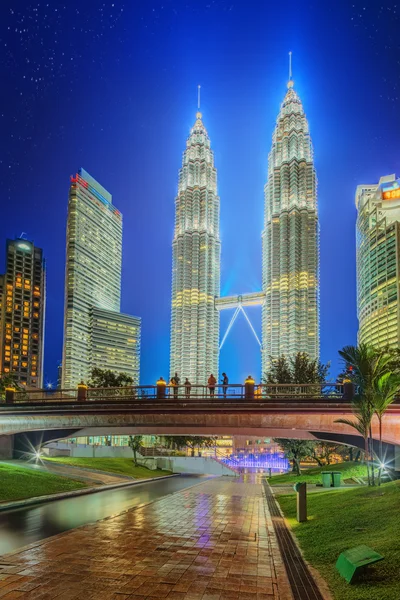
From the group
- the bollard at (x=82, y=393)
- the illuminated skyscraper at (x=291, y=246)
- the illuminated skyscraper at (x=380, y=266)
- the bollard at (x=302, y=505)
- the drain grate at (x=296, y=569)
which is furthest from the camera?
the illuminated skyscraper at (x=291, y=246)

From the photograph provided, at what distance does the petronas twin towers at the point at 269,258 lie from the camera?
15350 cm

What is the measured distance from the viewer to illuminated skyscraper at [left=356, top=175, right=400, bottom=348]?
137 meters

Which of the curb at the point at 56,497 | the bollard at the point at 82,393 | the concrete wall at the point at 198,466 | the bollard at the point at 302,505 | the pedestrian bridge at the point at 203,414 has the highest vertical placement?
the bollard at the point at 82,393

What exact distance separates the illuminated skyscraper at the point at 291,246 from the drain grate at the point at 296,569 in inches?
5194

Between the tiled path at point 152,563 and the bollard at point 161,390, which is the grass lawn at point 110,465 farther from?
the tiled path at point 152,563

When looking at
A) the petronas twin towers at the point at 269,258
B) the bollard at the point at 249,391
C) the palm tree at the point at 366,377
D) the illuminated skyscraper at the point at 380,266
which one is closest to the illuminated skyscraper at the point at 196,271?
the petronas twin towers at the point at 269,258

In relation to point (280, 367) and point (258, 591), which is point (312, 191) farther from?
point (258, 591)

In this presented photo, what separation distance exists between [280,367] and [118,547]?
3440cm

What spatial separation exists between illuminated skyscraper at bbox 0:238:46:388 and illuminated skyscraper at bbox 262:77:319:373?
7840 centimetres

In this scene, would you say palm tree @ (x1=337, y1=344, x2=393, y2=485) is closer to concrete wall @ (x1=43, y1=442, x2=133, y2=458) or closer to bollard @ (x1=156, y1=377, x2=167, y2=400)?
bollard @ (x1=156, y1=377, x2=167, y2=400)

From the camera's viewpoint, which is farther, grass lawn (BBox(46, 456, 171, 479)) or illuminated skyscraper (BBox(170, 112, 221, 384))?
illuminated skyscraper (BBox(170, 112, 221, 384))

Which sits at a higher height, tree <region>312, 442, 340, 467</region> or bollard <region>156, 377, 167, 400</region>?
bollard <region>156, 377, 167, 400</region>

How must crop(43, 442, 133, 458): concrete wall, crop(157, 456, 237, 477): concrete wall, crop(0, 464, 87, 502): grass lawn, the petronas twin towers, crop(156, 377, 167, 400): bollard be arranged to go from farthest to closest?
the petronas twin towers, crop(157, 456, 237, 477): concrete wall, crop(43, 442, 133, 458): concrete wall, crop(156, 377, 167, 400): bollard, crop(0, 464, 87, 502): grass lawn

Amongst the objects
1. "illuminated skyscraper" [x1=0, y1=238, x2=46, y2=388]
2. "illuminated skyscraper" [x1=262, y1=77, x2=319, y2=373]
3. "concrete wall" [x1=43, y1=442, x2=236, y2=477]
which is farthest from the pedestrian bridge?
"illuminated skyscraper" [x1=0, y1=238, x2=46, y2=388]
